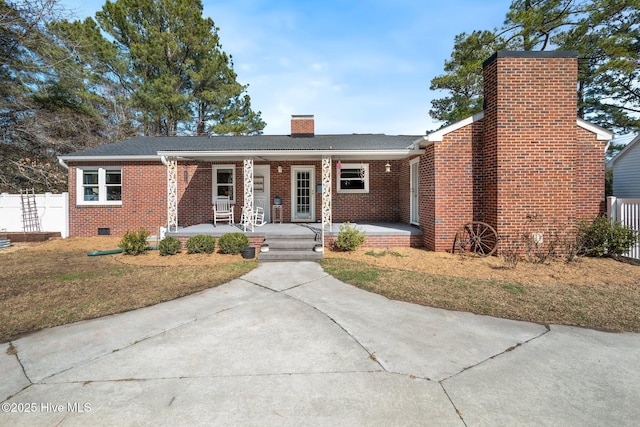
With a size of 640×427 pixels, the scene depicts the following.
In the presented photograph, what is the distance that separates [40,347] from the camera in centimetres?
330

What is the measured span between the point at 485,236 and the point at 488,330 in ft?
16.0

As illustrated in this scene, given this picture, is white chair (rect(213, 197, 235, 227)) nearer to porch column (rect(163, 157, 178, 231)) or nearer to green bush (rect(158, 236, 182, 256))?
porch column (rect(163, 157, 178, 231))

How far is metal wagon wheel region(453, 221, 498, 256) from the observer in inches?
307

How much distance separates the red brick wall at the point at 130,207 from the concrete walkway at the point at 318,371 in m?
8.92

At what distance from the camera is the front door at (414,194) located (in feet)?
33.7

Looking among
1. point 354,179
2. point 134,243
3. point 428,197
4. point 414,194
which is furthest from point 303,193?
point 134,243

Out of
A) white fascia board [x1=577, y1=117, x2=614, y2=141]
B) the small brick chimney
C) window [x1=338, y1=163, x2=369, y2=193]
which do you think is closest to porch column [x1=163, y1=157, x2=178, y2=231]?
window [x1=338, y1=163, x2=369, y2=193]

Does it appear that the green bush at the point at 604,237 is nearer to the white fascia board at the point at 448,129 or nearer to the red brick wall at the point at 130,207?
the white fascia board at the point at 448,129

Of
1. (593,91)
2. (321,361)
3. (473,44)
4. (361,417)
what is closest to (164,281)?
(321,361)

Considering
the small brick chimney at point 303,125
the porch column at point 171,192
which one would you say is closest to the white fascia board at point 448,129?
the small brick chimney at point 303,125

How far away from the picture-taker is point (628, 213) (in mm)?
7492

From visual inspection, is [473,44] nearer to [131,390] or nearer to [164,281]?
[164,281]

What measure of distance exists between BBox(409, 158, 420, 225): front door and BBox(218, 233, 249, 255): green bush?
562cm

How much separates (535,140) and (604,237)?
9.21 ft
